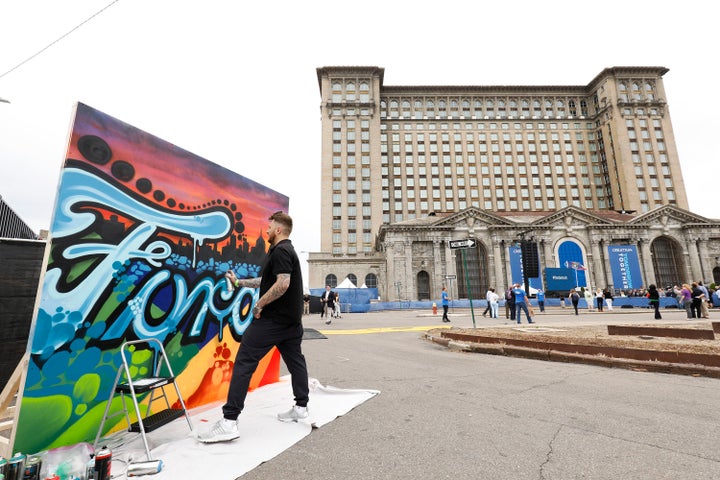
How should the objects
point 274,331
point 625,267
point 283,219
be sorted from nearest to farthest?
point 274,331
point 283,219
point 625,267

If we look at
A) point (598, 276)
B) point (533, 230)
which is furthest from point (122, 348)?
point (598, 276)

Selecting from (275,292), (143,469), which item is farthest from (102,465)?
(275,292)

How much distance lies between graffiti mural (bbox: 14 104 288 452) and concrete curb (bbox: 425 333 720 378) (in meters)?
5.22

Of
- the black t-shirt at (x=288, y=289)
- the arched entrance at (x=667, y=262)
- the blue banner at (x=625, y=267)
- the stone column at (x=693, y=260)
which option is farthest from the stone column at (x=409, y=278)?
the black t-shirt at (x=288, y=289)

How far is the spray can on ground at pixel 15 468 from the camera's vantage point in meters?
2.06

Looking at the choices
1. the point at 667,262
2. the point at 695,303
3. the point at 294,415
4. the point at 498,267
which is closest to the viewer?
the point at 294,415

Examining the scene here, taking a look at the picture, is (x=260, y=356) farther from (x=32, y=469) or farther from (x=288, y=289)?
(x=32, y=469)

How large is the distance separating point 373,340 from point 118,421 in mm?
7549

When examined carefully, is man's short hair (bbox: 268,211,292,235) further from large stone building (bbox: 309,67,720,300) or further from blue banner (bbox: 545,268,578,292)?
large stone building (bbox: 309,67,720,300)

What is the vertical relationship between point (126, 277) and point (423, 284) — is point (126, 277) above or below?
below

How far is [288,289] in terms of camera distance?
3.33 m

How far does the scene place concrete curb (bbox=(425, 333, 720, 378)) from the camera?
17.0 feet

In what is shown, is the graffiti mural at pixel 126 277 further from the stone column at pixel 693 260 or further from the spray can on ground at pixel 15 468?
the stone column at pixel 693 260

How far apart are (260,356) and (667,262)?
197 feet
